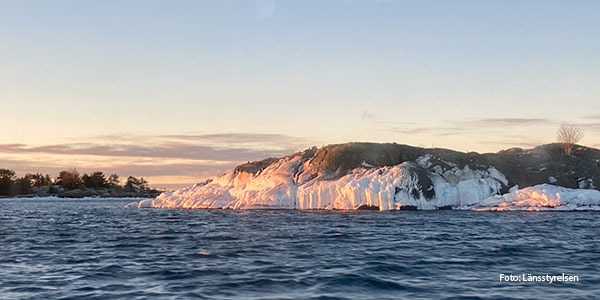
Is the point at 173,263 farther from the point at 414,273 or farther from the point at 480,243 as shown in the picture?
the point at 480,243

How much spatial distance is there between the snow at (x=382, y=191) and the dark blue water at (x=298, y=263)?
29221 millimetres

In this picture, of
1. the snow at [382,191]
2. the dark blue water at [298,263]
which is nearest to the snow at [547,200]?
the snow at [382,191]

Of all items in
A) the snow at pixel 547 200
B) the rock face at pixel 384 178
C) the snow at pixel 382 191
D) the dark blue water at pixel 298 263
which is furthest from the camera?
the rock face at pixel 384 178

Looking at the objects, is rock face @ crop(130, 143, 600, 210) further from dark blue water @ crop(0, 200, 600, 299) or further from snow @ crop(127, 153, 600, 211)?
dark blue water @ crop(0, 200, 600, 299)

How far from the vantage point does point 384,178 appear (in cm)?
7006

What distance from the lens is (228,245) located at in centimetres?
3016

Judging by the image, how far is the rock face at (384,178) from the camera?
69.4 meters

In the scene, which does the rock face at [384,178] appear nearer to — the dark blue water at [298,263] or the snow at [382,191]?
the snow at [382,191]

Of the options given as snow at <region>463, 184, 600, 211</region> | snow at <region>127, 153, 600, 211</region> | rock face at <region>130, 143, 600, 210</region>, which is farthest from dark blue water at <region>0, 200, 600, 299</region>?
rock face at <region>130, 143, 600, 210</region>

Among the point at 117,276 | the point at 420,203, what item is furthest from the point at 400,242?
the point at 420,203

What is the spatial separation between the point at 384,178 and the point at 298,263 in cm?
4787

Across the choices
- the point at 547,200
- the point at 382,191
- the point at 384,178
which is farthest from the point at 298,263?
the point at 547,200

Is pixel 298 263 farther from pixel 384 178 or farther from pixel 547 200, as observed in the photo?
pixel 547 200

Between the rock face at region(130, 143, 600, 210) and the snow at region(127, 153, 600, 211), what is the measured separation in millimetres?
119
